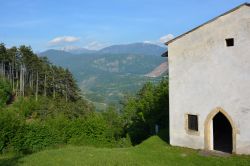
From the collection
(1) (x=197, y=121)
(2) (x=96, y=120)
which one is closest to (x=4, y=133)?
(2) (x=96, y=120)

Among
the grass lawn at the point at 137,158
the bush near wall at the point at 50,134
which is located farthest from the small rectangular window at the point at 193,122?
the bush near wall at the point at 50,134

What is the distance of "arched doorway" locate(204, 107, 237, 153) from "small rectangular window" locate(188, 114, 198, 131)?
2.45 feet

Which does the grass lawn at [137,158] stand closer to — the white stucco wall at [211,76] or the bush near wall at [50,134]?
the white stucco wall at [211,76]

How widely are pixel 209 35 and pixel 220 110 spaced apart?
409cm

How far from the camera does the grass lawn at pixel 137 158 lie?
1755 centimetres

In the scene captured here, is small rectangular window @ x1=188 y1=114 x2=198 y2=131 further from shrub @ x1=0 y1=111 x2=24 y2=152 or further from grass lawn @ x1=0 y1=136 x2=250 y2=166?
shrub @ x1=0 y1=111 x2=24 y2=152

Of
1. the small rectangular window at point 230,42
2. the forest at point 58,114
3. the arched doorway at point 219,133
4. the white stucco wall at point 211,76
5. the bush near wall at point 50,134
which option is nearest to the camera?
the white stucco wall at point 211,76

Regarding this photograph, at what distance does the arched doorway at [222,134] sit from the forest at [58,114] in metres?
3.51

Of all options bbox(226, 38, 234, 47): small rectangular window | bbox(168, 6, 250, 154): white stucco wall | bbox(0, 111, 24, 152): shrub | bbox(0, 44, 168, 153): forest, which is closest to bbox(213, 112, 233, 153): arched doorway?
bbox(168, 6, 250, 154): white stucco wall

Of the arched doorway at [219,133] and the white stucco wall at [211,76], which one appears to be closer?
the white stucco wall at [211,76]

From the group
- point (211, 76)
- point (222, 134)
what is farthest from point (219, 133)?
point (211, 76)

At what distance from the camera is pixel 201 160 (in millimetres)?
17781

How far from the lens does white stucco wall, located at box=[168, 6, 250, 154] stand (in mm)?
17672

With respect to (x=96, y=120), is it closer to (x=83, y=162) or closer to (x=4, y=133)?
(x=4, y=133)
